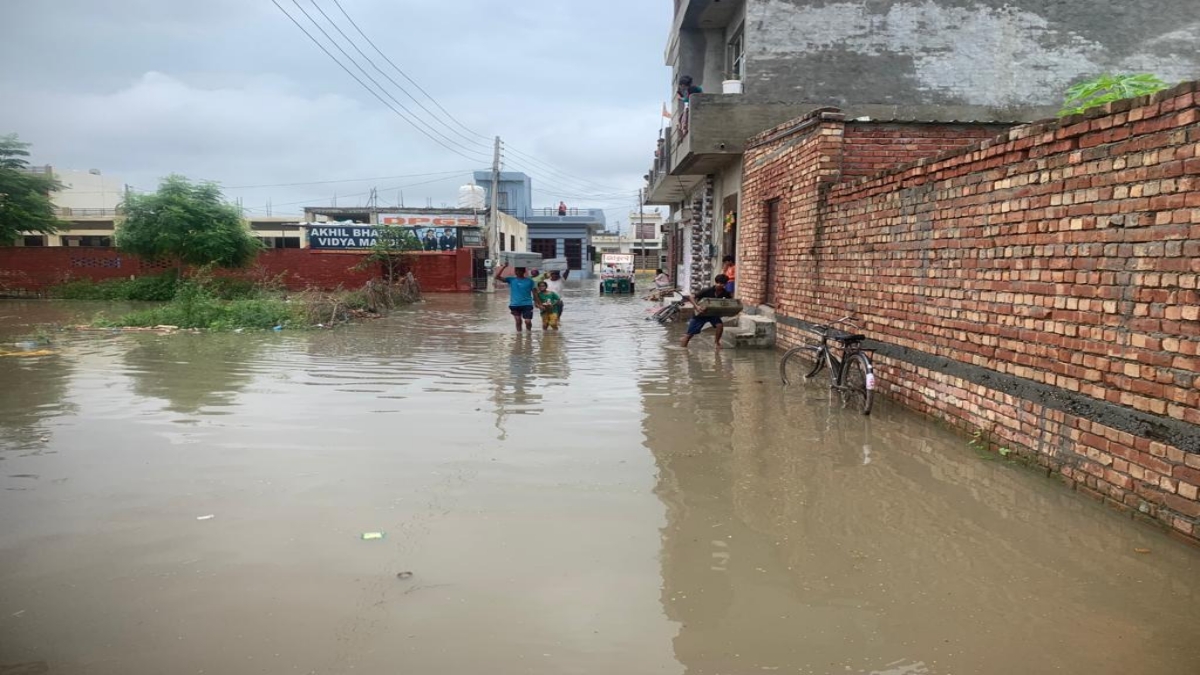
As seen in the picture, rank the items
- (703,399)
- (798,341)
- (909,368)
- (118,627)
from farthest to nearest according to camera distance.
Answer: (798,341)
(703,399)
(909,368)
(118,627)

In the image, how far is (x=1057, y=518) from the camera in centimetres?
428

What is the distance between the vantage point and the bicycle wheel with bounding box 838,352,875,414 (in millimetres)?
6902

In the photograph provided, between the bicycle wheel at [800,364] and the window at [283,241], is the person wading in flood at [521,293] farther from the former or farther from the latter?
the window at [283,241]

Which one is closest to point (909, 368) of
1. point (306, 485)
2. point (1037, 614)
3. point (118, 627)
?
point (1037, 614)

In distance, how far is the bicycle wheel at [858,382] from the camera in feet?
22.6

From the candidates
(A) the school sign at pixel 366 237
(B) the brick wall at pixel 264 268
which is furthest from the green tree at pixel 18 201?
(A) the school sign at pixel 366 237

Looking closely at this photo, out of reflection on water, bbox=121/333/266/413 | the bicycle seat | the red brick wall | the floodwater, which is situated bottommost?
the floodwater

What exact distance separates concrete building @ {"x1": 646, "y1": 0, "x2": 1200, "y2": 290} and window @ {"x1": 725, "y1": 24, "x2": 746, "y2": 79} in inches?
54.2

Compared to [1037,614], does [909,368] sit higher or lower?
higher

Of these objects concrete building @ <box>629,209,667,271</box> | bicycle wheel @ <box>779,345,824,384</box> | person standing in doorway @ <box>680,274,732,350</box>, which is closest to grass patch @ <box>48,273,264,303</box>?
person standing in doorway @ <box>680,274,732,350</box>

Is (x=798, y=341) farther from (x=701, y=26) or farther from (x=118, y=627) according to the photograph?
(x=701, y=26)

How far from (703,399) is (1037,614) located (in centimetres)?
484

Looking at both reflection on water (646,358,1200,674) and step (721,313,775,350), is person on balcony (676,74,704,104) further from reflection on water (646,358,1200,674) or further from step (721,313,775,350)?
reflection on water (646,358,1200,674)

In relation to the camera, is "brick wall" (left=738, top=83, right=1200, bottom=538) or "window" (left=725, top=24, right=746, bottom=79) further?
"window" (left=725, top=24, right=746, bottom=79)
